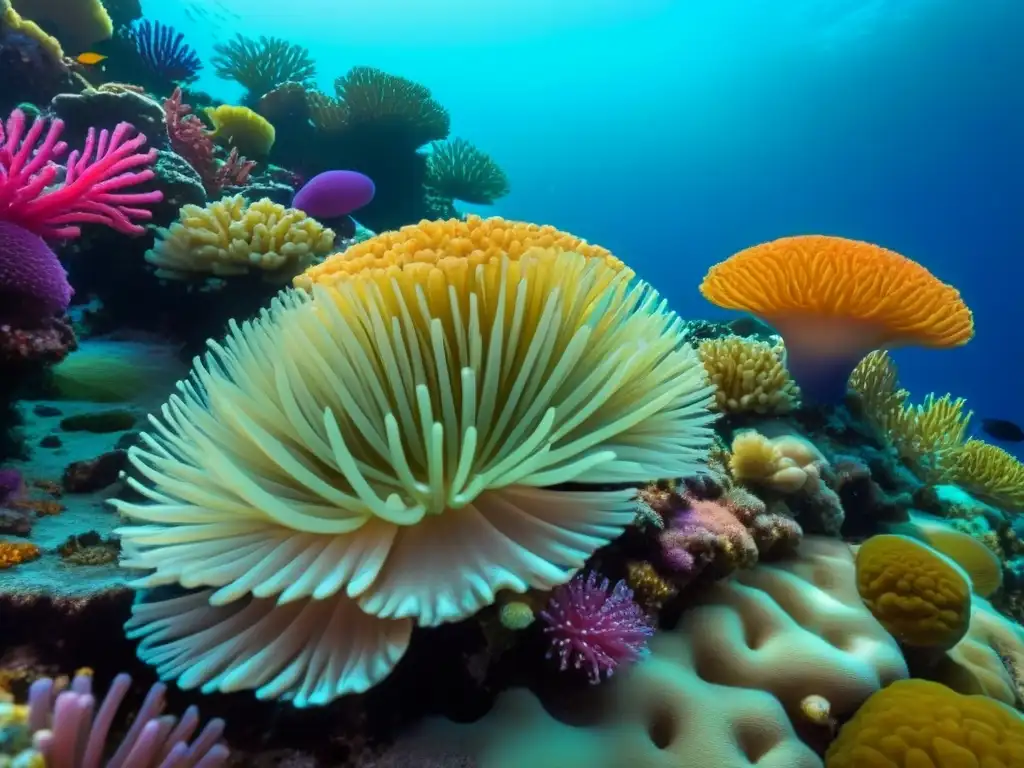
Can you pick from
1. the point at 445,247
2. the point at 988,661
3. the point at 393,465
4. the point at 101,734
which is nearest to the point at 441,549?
the point at 393,465

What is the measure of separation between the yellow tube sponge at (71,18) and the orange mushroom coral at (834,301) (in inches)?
373

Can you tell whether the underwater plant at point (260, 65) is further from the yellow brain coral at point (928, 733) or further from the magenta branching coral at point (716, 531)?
the yellow brain coral at point (928, 733)

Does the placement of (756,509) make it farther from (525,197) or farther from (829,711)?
(525,197)

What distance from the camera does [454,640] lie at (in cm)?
203

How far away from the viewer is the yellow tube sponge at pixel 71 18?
27.9 feet

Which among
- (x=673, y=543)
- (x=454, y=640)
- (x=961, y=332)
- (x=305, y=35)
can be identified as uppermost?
(x=305, y=35)

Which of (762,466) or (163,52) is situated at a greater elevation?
(163,52)

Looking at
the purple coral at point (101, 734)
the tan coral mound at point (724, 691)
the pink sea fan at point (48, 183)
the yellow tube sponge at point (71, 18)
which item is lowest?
the purple coral at point (101, 734)

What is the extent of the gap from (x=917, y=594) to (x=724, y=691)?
46.0 inches

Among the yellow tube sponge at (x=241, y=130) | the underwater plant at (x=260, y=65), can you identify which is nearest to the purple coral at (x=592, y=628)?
the yellow tube sponge at (x=241, y=130)

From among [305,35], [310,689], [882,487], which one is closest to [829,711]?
[310,689]

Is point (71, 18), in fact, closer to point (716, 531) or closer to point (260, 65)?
point (260, 65)

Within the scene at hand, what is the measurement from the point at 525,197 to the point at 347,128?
Answer: 87.0 m

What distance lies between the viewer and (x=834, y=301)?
4527 millimetres
